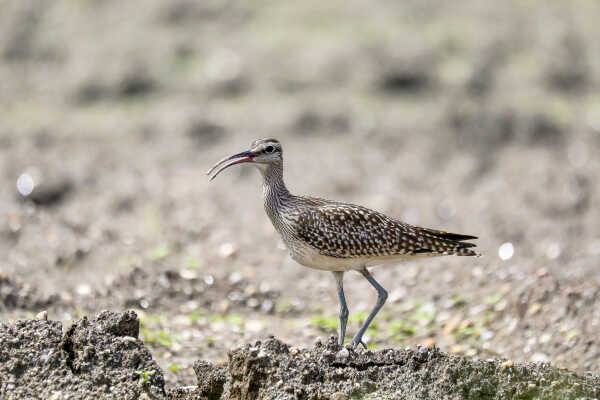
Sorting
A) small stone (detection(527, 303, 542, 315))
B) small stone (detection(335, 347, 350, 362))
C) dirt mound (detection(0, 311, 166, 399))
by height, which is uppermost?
small stone (detection(527, 303, 542, 315))

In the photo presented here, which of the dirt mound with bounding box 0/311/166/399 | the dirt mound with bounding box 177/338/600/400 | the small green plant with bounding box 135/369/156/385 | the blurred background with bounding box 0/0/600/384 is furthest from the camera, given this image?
the blurred background with bounding box 0/0/600/384

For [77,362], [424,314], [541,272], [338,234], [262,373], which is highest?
[541,272]

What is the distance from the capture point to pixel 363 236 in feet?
25.9

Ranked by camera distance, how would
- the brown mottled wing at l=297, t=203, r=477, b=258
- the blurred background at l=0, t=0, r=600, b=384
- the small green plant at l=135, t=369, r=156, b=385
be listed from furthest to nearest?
the blurred background at l=0, t=0, r=600, b=384
the brown mottled wing at l=297, t=203, r=477, b=258
the small green plant at l=135, t=369, r=156, b=385

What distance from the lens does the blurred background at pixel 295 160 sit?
30.8 ft

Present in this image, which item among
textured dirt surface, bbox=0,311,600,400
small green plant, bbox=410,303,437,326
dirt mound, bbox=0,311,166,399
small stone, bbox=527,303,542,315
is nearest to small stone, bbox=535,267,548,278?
small stone, bbox=527,303,542,315

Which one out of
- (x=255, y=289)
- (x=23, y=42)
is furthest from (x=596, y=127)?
A: (x=23, y=42)

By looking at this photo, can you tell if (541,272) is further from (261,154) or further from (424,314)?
(261,154)

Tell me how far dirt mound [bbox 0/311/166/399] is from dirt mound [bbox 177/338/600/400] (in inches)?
26.8

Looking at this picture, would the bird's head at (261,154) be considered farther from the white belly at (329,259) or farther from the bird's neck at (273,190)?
the white belly at (329,259)

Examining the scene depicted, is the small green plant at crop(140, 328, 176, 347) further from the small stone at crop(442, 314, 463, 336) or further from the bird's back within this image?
the small stone at crop(442, 314, 463, 336)

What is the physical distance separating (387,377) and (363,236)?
1.95 metres

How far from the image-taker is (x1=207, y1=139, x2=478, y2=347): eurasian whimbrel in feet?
25.8

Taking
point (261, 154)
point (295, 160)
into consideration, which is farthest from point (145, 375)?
point (295, 160)
